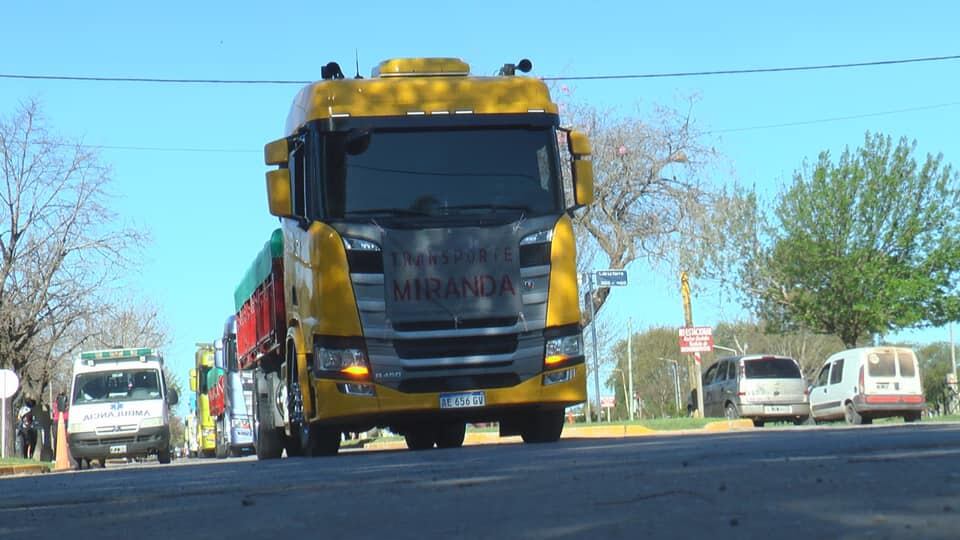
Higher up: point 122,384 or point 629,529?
point 122,384

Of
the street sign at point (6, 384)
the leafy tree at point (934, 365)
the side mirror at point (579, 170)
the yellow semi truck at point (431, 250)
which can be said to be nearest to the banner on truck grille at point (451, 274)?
the yellow semi truck at point (431, 250)

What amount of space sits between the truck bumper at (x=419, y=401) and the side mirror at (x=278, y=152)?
2434 mm

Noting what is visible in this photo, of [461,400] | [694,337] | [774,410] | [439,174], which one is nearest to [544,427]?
[461,400]

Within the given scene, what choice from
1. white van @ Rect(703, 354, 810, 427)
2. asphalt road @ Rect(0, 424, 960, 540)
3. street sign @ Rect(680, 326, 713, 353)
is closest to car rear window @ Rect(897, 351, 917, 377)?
white van @ Rect(703, 354, 810, 427)

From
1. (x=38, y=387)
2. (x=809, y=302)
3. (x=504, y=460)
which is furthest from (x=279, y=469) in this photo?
(x=38, y=387)

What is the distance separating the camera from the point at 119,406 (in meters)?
33.3

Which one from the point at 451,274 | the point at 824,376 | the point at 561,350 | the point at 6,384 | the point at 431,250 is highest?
the point at 6,384

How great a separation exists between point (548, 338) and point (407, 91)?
9.65 ft

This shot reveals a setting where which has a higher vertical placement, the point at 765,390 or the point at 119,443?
the point at 765,390

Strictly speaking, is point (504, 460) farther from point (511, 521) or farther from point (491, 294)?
point (511, 521)

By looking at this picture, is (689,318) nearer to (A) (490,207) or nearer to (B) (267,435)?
(B) (267,435)

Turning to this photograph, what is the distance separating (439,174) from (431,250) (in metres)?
0.79

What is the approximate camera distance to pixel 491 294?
1526 cm

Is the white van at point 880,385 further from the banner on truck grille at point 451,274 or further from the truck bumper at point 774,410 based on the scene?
the banner on truck grille at point 451,274
